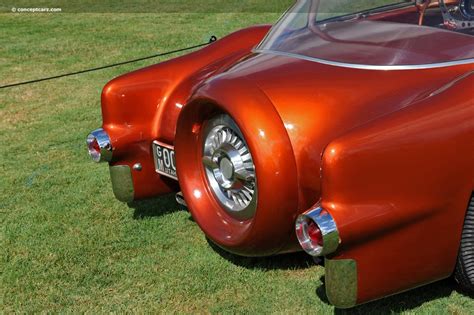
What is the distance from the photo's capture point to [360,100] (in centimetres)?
264

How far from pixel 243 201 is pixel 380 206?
73 cm

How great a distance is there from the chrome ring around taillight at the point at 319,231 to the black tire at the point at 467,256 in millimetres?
619

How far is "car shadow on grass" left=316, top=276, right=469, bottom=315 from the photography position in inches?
111

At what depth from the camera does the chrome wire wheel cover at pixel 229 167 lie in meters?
2.79

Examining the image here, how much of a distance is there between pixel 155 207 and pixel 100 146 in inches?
25.6

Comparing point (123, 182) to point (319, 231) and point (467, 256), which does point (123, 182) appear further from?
point (467, 256)

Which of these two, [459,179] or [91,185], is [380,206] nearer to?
[459,179]

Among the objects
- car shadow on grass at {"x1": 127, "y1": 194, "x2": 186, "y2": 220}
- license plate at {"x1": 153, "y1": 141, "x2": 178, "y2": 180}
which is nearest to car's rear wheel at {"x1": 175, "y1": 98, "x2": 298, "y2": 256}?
license plate at {"x1": 153, "y1": 141, "x2": 178, "y2": 180}

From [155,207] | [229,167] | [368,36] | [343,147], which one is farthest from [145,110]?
[343,147]

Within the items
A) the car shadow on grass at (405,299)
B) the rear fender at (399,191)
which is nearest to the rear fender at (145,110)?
the car shadow on grass at (405,299)

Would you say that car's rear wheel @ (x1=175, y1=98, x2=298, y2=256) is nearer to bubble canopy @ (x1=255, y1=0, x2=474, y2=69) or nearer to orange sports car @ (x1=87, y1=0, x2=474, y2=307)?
orange sports car @ (x1=87, y1=0, x2=474, y2=307)

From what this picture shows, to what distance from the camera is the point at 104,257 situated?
3.45m

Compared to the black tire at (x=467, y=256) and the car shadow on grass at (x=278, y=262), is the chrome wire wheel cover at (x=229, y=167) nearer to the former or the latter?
the car shadow on grass at (x=278, y=262)

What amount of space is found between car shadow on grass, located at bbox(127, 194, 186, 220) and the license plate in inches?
20.2
